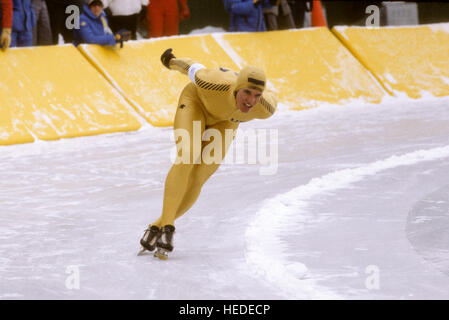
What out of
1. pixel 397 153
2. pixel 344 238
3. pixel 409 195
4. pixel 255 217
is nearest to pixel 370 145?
pixel 397 153

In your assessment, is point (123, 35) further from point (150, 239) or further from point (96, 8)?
point (150, 239)

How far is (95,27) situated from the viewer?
9.81m

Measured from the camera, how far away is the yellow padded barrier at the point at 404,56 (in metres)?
11.5

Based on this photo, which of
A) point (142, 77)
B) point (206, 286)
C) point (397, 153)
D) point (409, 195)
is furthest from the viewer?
point (142, 77)

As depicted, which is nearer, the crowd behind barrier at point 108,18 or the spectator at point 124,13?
the crowd behind barrier at point 108,18

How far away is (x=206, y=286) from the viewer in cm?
411

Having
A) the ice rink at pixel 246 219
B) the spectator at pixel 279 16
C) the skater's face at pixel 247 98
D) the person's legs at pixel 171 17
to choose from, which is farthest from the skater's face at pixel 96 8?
the skater's face at pixel 247 98

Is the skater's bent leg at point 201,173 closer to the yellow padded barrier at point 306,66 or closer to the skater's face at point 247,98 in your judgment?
the skater's face at point 247,98

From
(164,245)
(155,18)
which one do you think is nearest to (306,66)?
(155,18)

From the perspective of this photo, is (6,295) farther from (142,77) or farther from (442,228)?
(142,77)

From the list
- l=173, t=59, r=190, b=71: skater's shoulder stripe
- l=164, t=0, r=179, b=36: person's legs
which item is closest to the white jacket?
l=164, t=0, r=179, b=36: person's legs

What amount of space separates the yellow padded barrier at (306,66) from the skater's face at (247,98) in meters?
5.81

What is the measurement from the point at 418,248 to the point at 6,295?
2101mm

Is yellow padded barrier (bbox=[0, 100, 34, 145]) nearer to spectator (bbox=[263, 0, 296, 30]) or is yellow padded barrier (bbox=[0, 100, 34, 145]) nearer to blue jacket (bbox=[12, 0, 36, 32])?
blue jacket (bbox=[12, 0, 36, 32])
